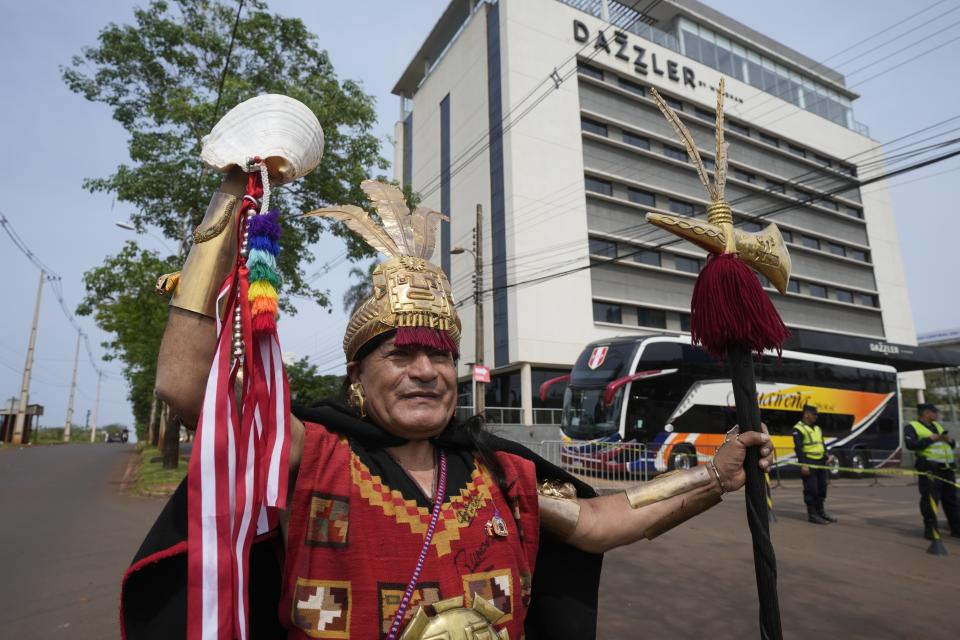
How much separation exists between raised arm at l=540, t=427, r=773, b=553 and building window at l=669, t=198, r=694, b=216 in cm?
3023

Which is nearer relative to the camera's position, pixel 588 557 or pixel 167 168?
pixel 588 557

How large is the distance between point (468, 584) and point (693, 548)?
5858 mm

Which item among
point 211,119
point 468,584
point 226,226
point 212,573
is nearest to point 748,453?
point 468,584

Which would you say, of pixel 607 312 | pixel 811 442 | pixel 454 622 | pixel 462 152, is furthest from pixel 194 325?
pixel 462 152

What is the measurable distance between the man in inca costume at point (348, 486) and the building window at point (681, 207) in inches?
1200

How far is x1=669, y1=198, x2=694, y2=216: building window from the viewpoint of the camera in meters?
30.0

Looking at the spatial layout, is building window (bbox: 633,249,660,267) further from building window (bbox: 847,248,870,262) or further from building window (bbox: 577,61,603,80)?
building window (bbox: 847,248,870,262)

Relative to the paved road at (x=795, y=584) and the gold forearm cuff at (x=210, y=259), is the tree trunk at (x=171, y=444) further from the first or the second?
the gold forearm cuff at (x=210, y=259)

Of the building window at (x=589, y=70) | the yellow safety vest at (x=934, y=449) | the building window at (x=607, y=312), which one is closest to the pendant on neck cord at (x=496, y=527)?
the yellow safety vest at (x=934, y=449)

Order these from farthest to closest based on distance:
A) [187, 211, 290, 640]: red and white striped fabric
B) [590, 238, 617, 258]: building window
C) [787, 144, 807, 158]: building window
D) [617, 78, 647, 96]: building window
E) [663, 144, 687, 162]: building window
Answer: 1. [787, 144, 807, 158]: building window
2. [663, 144, 687, 162]: building window
3. [617, 78, 647, 96]: building window
4. [590, 238, 617, 258]: building window
5. [187, 211, 290, 640]: red and white striped fabric

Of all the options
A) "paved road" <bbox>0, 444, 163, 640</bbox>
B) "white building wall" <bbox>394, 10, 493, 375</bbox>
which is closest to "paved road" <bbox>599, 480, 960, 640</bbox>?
"paved road" <bbox>0, 444, 163, 640</bbox>

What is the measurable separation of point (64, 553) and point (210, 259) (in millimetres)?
6443

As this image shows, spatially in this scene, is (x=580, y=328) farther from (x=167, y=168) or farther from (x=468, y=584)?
(x=468, y=584)

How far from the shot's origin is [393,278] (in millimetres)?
1803
